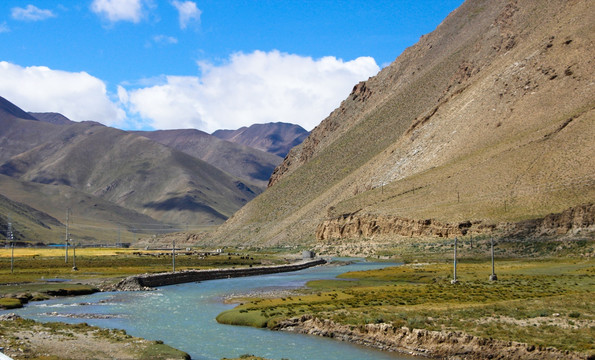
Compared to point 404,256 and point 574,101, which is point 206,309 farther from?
point 574,101

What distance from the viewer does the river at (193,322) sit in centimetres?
3772

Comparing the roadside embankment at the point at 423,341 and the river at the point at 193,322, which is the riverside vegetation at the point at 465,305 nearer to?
the roadside embankment at the point at 423,341

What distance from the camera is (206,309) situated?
5494 centimetres

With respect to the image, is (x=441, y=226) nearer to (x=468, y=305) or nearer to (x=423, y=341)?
(x=468, y=305)

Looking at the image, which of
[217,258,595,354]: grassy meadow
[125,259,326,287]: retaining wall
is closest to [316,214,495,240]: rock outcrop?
[125,259,326,287]: retaining wall

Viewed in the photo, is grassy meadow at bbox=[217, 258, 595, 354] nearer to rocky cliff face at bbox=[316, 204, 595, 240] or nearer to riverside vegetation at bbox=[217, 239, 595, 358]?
riverside vegetation at bbox=[217, 239, 595, 358]

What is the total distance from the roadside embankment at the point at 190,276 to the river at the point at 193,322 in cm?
204

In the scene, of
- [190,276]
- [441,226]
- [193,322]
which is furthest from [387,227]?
[193,322]

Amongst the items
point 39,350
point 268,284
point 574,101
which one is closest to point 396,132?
point 574,101

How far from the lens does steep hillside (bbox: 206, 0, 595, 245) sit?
112688 millimetres

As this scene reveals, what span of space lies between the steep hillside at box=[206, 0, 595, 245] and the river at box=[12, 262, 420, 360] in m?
52.7

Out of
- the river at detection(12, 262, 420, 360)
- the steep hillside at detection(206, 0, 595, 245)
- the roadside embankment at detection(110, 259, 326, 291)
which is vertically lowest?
the river at detection(12, 262, 420, 360)

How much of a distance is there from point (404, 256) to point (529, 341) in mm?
79527

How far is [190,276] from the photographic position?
274ft
